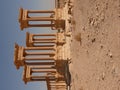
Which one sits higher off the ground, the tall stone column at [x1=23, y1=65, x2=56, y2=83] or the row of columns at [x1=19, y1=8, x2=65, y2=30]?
the row of columns at [x1=19, y1=8, x2=65, y2=30]

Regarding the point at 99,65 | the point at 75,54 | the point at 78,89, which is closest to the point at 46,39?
the point at 75,54

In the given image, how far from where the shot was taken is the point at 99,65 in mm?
10602

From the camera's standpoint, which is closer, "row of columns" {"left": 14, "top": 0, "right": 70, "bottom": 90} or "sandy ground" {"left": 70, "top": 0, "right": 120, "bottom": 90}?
"sandy ground" {"left": 70, "top": 0, "right": 120, "bottom": 90}

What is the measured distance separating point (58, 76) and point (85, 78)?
8292 millimetres

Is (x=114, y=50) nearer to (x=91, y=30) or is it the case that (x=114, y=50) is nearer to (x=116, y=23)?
(x=116, y=23)

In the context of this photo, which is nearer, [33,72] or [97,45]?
[97,45]

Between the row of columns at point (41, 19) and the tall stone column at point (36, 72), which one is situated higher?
the row of columns at point (41, 19)

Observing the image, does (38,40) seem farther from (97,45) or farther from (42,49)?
(97,45)

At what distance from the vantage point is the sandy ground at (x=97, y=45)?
8.87 m

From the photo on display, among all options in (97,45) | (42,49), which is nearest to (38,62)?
(42,49)

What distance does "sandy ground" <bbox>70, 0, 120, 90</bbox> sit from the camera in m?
8.87

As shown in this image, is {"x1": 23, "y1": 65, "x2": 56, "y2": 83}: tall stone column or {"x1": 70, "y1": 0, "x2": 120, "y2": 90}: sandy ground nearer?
{"x1": 70, "y1": 0, "x2": 120, "y2": 90}: sandy ground

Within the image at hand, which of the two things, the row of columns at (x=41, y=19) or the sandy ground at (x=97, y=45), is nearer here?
the sandy ground at (x=97, y=45)

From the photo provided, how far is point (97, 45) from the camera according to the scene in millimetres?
10969
